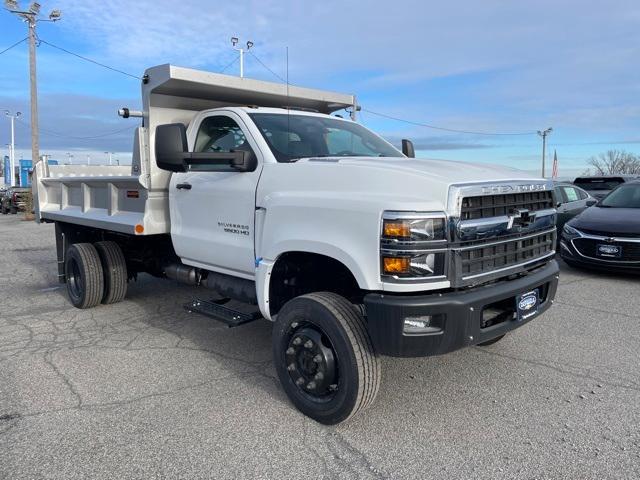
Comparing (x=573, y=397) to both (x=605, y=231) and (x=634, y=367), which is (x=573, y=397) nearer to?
(x=634, y=367)

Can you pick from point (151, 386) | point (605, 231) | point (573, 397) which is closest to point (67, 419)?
point (151, 386)

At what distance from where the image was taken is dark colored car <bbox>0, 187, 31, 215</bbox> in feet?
87.4

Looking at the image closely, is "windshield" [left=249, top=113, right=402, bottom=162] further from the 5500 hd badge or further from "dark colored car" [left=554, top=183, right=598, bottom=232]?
"dark colored car" [left=554, top=183, right=598, bottom=232]

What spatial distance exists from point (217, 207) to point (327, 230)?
1439 mm

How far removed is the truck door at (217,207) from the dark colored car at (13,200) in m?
24.6

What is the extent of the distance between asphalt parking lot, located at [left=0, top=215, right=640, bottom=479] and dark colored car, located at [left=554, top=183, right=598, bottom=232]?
16.7ft

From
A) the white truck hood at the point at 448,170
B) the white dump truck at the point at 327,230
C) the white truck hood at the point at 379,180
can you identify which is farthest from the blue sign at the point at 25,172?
the white truck hood at the point at 448,170

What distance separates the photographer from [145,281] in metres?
8.38

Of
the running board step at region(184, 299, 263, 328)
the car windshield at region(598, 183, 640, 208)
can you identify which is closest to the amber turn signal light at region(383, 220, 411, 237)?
the running board step at region(184, 299, 263, 328)

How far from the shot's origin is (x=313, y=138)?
4.54m

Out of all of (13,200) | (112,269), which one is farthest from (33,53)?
(112,269)

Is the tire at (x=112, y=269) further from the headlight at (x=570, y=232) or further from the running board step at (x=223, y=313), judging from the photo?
the headlight at (x=570, y=232)

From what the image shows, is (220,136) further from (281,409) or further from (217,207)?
(281,409)

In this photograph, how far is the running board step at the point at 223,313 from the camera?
13.9ft
